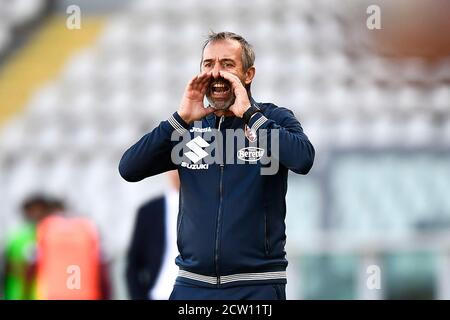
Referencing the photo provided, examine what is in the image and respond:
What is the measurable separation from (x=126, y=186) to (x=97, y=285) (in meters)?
3.64

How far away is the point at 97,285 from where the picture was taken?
6648 millimetres

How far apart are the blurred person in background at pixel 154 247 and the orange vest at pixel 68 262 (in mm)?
1808

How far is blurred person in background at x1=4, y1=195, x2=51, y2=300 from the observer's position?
22.6 ft

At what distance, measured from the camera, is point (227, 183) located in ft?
9.92

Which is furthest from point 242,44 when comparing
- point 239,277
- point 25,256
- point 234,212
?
point 25,256

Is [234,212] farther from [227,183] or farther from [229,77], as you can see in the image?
[229,77]

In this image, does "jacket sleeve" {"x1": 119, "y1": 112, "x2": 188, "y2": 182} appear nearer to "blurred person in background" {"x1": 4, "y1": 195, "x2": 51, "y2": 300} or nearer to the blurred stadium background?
"blurred person in background" {"x1": 4, "y1": 195, "x2": 51, "y2": 300}

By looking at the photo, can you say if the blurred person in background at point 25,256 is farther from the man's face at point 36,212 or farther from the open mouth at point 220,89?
the open mouth at point 220,89

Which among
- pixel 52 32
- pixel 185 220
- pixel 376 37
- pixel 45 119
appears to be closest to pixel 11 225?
pixel 45 119

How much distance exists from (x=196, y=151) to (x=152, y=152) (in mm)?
132

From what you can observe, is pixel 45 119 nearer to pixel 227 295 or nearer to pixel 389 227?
pixel 389 227

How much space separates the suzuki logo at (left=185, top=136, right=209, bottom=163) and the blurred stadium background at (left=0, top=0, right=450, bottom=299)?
5999mm

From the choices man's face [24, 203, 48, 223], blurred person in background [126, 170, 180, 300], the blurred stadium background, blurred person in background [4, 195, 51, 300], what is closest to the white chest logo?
blurred person in background [126, 170, 180, 300]

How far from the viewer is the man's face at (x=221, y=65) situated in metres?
3.10
